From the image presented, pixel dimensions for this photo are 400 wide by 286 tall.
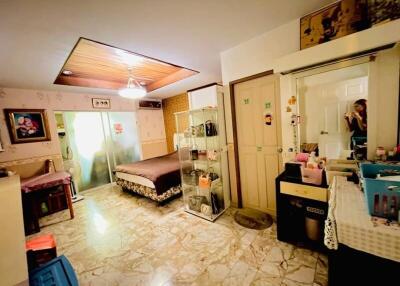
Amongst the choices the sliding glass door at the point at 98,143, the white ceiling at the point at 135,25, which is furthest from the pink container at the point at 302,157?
the sliding glass door at the point at 98,143

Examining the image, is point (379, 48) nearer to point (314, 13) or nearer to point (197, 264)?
point (314, 13)

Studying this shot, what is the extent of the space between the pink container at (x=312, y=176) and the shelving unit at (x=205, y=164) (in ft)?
3.99

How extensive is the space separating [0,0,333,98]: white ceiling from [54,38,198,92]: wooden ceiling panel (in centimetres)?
32

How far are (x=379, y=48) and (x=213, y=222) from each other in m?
2.57

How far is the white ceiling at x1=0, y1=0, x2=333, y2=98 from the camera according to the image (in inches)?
56.8

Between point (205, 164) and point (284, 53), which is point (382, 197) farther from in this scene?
point (205, 164)

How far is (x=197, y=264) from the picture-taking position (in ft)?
5.86

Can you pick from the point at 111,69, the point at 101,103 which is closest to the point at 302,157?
the point at 111,69

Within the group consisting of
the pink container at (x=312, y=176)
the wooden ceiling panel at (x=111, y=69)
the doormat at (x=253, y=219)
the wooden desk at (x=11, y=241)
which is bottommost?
the doormat at (x=253, y=219)

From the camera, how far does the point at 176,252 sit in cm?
199

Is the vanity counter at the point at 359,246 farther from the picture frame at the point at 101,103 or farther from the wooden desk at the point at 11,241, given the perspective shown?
the picture frame at the point at 101,103

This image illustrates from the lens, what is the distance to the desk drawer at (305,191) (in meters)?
1.64

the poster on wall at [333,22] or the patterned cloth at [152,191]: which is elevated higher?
the poster on wall at [333,22]

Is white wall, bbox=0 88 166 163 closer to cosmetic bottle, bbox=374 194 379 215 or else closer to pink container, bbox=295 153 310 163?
pink container, bbox=295 153 310 163
